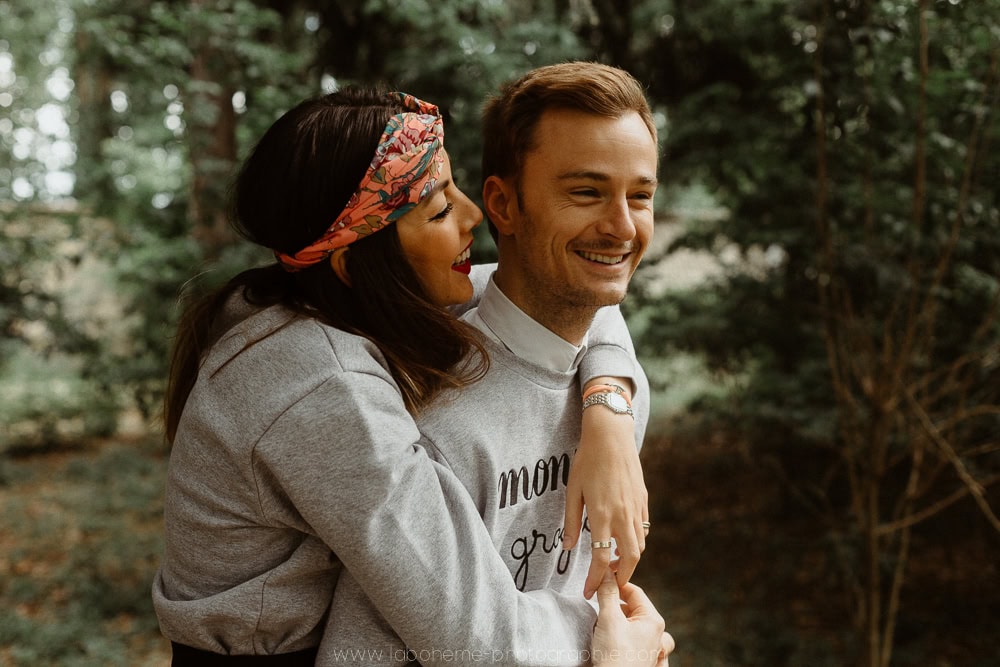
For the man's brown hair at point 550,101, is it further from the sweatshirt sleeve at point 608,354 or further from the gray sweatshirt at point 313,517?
the gray sweatshirt at point 313,517

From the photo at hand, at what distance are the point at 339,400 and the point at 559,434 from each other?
64 centimetres

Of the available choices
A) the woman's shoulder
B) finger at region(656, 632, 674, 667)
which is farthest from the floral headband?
finger at region(656, 632, 674, 667)

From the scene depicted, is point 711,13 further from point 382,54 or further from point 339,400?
point 339,400

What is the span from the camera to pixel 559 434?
181 cm

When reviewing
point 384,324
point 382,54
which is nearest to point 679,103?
point 382,54

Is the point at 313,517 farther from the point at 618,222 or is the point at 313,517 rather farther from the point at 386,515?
the point at 618,222

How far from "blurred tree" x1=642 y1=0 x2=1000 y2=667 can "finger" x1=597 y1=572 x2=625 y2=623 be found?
179cm

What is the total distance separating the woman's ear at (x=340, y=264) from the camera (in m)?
1.58

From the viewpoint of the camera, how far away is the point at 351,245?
62.6 inches

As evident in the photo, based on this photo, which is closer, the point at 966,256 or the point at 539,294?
the point at 539,294

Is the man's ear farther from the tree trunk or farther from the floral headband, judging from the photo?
the tree trunk

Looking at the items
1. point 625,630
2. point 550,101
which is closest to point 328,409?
point 625,630

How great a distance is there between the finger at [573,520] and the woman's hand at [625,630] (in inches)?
4.2

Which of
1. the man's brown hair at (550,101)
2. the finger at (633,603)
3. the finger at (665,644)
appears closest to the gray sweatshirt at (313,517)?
the finger at (633,603)
